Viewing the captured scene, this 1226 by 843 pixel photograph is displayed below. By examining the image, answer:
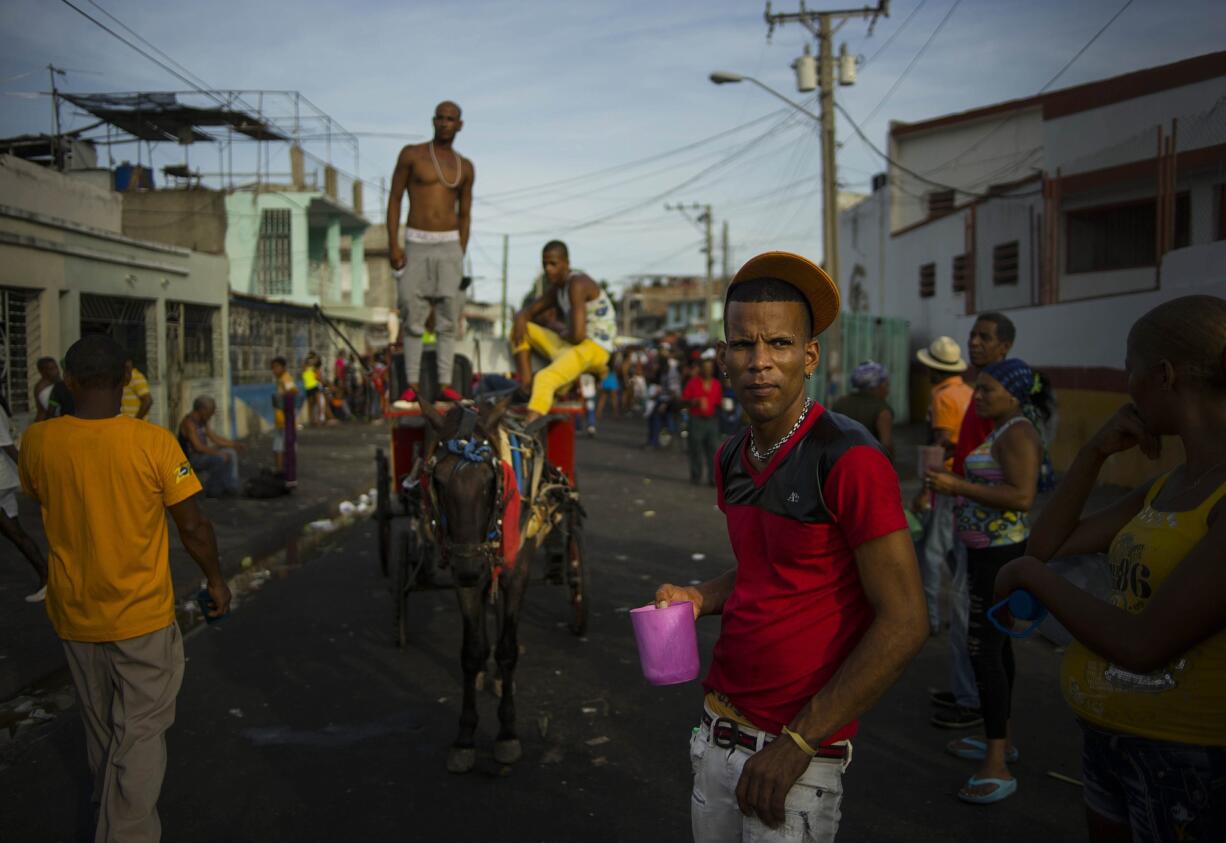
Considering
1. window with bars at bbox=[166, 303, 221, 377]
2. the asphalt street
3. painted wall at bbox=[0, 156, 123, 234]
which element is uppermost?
painted wall at bbox=[0, 156, 123, 234]

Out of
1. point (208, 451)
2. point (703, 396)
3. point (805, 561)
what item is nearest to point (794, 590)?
point (805, 561)

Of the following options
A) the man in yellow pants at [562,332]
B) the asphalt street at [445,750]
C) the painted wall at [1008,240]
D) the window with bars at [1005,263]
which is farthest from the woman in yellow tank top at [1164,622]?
the window with bars at [1005,263]

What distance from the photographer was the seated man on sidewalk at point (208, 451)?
1320 cm

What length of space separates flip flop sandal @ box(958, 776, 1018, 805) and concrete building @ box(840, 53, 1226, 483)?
415 centimetres

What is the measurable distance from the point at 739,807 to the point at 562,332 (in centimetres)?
602

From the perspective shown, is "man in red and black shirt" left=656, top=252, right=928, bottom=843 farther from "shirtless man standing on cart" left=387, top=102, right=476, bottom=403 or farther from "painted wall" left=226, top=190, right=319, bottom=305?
"painted wall" left=226, top=190, right=319, bottom=305

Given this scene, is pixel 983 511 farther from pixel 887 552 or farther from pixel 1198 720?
pixel 887 552

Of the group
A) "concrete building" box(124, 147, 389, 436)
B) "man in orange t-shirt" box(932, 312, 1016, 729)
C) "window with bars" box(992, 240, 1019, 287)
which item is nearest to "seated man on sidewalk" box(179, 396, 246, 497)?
"concrete building" box(124, 147, 389, 436)

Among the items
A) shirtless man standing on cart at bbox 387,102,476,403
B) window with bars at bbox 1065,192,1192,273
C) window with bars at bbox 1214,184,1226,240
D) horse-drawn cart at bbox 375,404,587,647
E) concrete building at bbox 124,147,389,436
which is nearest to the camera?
horse-drawn cart at bbox 375,404,587,647

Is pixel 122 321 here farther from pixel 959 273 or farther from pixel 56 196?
pixel 959 273

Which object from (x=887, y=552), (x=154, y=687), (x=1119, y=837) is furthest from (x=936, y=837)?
(x=154, y=687)

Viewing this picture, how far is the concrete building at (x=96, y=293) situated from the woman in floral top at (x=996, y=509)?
10159 mm

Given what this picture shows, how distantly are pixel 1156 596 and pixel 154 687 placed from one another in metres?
3.37

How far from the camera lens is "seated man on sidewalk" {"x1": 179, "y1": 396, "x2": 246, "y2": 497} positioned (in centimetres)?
1320
